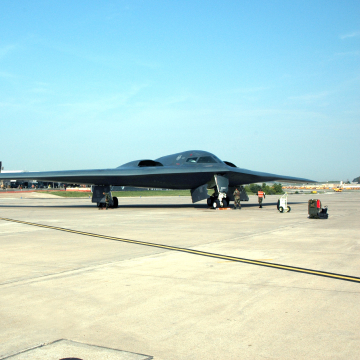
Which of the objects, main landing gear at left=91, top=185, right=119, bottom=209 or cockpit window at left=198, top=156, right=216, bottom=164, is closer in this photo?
cockpit window at left=198, top=156, right=216, bottom=164

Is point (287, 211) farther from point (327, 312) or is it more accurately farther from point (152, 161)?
point (327, 312)

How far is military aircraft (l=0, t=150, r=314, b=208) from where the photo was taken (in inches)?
932

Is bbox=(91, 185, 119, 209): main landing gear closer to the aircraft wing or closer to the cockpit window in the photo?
the aircraft wing

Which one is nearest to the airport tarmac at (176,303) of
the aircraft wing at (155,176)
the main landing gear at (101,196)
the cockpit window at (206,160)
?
the aircraft wing at (155,176)

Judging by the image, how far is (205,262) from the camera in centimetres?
732

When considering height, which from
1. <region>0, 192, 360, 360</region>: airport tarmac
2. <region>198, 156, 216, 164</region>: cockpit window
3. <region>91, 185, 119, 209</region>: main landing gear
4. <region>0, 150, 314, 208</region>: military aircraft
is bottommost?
<region>0, 192, 360, 360</region>: airport tarmac

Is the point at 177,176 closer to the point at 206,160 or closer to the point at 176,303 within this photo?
the point at 206,160

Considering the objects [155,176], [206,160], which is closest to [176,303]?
[155,176]

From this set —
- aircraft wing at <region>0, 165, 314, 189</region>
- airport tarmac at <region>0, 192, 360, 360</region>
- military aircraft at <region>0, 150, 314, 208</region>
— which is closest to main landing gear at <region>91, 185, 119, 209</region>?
military aircraft at <region>0, 150, 314, 208</region>

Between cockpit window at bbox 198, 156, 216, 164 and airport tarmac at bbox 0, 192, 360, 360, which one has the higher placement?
cockpit window at bbox 198, 156, 216, 164

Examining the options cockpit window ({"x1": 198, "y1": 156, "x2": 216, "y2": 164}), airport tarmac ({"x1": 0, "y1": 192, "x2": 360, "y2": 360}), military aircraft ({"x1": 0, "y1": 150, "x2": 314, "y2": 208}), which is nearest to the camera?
airport tarmac ({"x1": 0, "y1": 192, "x2": 360, "y2": 360})

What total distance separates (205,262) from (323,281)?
2.29 metres

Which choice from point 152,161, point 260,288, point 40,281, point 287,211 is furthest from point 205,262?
point 152,161

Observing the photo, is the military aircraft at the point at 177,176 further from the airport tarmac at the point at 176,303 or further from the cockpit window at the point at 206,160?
the airport tarmac at the point at 176,303
